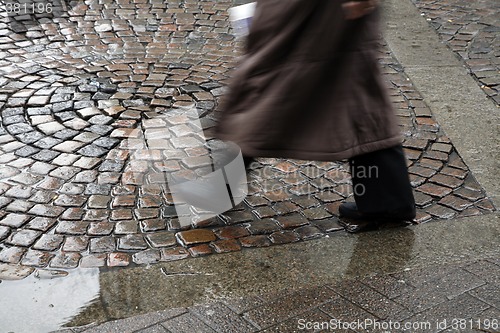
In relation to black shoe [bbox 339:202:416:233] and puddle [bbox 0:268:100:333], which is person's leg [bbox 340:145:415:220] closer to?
black shoe [bbox 339:202:416:233]

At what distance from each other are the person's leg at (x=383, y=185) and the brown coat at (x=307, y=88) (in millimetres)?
120

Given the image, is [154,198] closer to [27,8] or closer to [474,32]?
[27,8]

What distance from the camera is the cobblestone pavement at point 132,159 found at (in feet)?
11.8

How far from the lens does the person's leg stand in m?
3.45

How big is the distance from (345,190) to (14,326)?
188 centimetres

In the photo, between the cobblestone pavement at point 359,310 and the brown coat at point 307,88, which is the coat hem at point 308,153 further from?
the cobblestone pavement at point 359,310

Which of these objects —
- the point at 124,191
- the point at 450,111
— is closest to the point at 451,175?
the point at 450,111

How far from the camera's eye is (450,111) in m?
4.93

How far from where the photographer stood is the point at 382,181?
351 centimetres

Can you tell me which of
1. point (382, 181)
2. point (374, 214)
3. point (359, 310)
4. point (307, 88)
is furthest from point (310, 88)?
point (359, 310)

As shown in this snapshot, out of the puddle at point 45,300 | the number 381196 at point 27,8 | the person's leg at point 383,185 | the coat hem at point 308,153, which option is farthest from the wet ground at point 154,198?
the number 381196 at point 27,8

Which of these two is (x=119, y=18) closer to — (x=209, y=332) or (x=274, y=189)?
(x=274, y=189)

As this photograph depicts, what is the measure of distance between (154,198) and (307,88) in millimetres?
1150

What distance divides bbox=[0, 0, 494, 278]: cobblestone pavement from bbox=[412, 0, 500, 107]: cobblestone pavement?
1.83 ft
